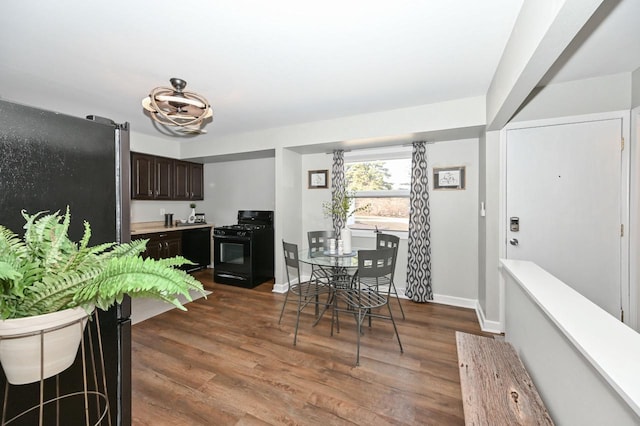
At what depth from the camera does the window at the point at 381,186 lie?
3.90 metres

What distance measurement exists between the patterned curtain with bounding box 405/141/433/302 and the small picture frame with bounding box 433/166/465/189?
12cm

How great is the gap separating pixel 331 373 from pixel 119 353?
1.53m

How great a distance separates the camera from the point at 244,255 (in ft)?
14.0

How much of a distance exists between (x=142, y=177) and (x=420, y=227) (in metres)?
4.30

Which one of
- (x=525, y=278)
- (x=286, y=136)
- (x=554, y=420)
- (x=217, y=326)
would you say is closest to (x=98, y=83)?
(x=286, y=136)

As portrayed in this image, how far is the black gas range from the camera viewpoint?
13.9ft

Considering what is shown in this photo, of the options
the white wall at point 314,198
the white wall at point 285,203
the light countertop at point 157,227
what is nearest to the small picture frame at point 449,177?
the white wall at point 314,198

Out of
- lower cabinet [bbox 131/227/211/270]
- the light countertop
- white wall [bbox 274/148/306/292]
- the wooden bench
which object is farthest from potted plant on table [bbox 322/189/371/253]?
the light countertop

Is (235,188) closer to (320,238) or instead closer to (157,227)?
(157,227)

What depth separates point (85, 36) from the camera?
73.1 inches

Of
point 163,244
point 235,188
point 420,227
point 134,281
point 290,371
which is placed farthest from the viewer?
point 235,188

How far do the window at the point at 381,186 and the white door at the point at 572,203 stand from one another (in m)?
1.35

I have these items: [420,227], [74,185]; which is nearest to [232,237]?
[420,227]

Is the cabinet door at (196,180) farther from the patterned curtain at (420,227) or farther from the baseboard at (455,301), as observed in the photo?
the baseboard at (455,301)
